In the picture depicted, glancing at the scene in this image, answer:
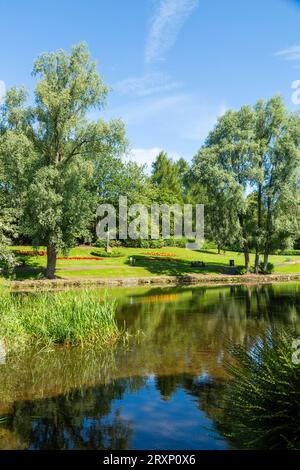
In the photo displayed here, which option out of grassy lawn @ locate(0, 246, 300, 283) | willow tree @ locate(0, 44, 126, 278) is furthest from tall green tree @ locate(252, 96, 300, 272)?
willow tree @ locate(0, 44, 126, 278)

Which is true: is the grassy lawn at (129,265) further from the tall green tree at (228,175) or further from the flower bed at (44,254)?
the tall green tree at (228,175)

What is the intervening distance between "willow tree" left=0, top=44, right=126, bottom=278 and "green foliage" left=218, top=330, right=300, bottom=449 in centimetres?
2818

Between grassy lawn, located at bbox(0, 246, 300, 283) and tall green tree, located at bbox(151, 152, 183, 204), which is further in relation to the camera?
tall green tree, located at bbox(151, 152, 183, 204)

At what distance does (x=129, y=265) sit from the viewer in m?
47.9

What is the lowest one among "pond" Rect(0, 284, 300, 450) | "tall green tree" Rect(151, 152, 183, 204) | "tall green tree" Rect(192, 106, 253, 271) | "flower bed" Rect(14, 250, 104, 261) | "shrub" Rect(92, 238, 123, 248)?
"pond" Rect(0, 284, 300, 450)

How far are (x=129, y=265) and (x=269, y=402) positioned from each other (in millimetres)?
40569

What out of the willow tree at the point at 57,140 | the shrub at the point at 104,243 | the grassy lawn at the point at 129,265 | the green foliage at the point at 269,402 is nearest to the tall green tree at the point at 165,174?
the shrub at the point at 104,243

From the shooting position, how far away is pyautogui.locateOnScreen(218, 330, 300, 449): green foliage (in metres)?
7.23

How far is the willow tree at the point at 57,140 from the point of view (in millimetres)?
35062

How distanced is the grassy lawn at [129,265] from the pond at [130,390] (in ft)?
66.6

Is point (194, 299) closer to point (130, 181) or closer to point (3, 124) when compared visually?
point (3, 124)

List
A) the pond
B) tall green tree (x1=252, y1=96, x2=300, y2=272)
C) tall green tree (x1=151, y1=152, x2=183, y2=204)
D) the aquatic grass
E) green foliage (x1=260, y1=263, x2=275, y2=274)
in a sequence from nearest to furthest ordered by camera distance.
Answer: the pond → the aquatic grass → tall green tree (x1=252, y1=96, x2=300, y2=272) → green foliage (x1=260, y1=263, x2=275, y2=274) → tall green tree (x1=151, y1=152, x2=183, y2=204)

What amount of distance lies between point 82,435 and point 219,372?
5.48 m

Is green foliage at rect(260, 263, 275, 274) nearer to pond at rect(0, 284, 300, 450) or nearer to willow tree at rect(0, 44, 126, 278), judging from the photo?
willow tree at rect(0, 44, 126, 278)
